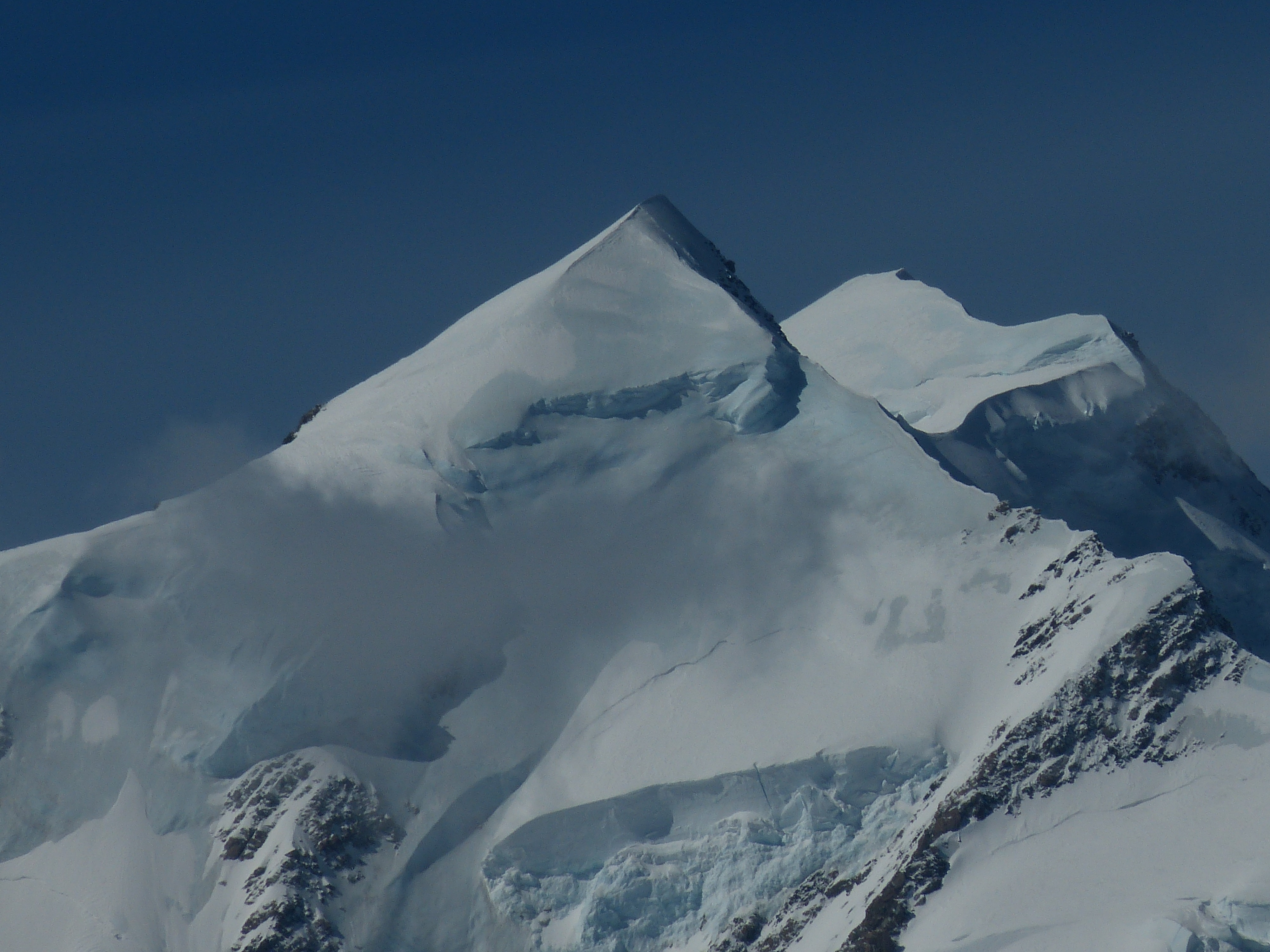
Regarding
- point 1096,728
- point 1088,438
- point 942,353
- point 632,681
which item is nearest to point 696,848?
point 632,681

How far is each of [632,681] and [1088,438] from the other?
42777 millimetres

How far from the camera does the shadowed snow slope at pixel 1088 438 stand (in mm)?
143375

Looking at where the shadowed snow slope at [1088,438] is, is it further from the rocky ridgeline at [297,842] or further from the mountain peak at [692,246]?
the rocky ridgeline at [297,842]

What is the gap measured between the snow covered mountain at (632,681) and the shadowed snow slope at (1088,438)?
68 cm

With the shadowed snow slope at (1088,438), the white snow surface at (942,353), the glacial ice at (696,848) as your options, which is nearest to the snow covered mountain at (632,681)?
the glacial ice at (696,848)

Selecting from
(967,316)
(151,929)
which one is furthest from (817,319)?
(151,929)

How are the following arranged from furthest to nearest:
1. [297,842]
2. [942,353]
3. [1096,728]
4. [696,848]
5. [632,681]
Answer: [942,353] < [632,681] < [297,842] < [696,848] < [1096,728]

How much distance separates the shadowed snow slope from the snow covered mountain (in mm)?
683

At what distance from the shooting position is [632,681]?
123625 millimetres

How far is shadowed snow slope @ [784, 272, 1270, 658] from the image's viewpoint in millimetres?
143375

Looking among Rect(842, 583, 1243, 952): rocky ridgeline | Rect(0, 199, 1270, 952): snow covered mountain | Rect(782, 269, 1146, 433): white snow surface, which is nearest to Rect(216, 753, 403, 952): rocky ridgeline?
Rect(0, 199, 1270, 952): snow covered mountain

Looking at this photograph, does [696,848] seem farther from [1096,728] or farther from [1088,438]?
[1088,438]

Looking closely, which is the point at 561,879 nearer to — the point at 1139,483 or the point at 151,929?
the point at 151,929

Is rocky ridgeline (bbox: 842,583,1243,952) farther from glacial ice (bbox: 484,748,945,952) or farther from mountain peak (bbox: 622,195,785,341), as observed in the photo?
mountain peak (bbox: 622,195,785,341)
